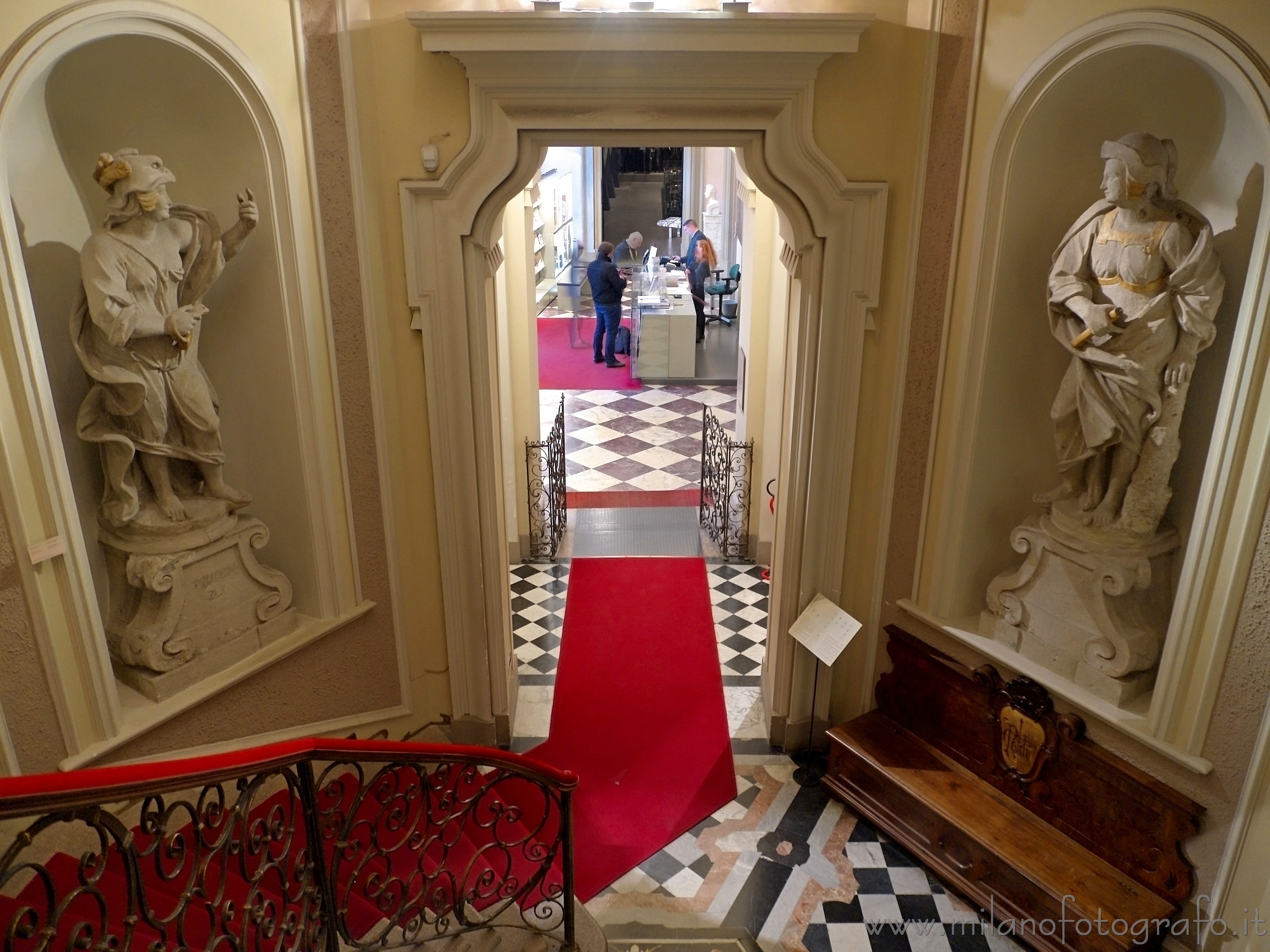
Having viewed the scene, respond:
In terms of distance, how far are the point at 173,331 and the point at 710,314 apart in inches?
523

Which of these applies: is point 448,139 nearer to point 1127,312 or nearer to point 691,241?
point 1127,312

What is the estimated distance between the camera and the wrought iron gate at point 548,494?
8.41 metres

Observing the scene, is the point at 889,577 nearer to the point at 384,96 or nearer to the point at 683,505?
the point at 384,96

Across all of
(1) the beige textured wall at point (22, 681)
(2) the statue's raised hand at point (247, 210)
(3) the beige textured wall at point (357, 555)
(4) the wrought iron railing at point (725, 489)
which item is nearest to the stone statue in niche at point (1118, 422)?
(3) the beige textured wall at point (357, 555)

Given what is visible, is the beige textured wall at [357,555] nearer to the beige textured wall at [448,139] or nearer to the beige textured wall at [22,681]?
the beige textured wall at [448,139]

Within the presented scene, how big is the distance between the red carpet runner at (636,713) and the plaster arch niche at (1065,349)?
5.72 feet

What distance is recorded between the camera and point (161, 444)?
4.40 meters

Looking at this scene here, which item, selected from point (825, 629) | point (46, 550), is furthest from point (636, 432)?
point (46, 550)

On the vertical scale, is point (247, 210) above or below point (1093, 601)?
above

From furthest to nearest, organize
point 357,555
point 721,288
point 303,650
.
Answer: point 721,288 → point 357,555 → point 303,650

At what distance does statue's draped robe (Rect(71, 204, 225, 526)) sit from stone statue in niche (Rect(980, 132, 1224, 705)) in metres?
3.76

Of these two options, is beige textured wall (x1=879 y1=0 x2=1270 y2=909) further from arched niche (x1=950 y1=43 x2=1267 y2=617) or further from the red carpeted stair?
the red carpeted stair

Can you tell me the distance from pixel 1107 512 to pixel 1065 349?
0.83 metres

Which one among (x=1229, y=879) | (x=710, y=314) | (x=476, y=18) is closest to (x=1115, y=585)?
(x=1229, y=879)
